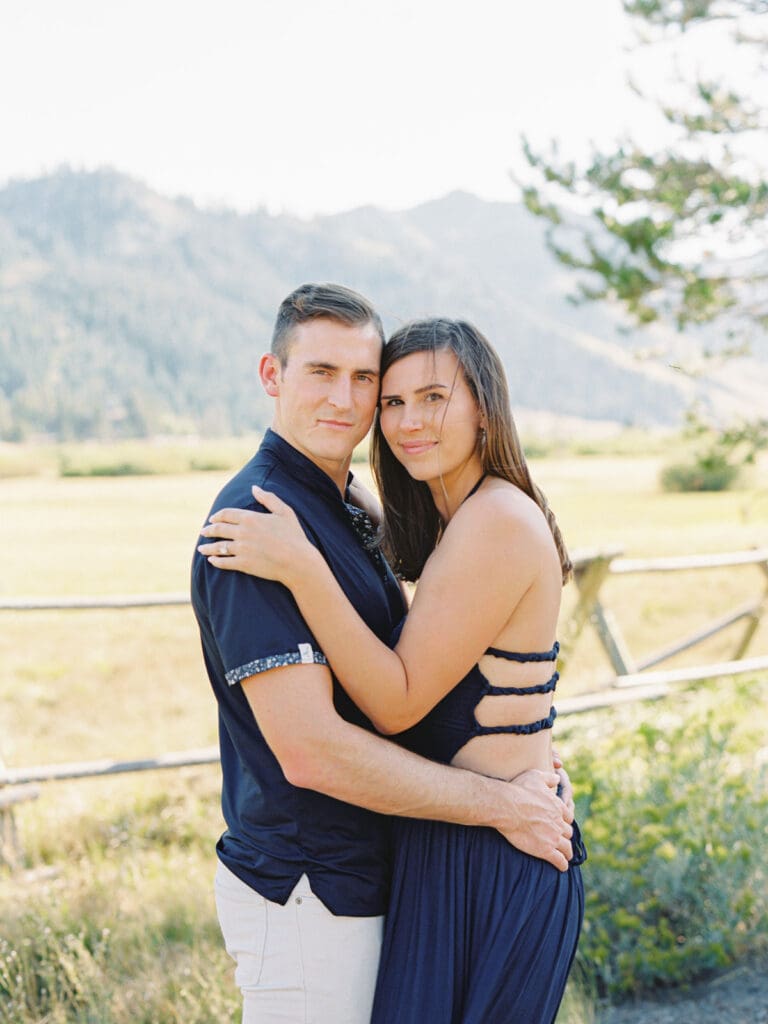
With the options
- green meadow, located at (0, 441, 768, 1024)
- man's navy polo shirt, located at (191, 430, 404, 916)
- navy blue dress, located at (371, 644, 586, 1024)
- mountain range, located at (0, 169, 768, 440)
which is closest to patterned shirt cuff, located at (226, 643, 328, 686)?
man's navy polo shirt, located at (191, 430, 404, 916)

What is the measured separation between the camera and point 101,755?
9.58 meters

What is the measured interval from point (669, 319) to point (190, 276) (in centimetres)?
16616

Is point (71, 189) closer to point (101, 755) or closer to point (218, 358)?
point (218, 358)

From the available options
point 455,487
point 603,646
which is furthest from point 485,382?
point 603,646

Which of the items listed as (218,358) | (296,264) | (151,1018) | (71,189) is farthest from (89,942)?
(71,189)

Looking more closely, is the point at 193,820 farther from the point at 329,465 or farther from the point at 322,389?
the point at 322,389

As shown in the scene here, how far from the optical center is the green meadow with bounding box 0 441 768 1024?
11.5ft

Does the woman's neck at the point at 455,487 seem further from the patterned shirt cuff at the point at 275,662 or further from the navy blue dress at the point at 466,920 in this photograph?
the patterned shirt cuff at the point at 275,662

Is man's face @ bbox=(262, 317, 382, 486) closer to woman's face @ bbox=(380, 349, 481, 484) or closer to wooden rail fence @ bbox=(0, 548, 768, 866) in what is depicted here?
woman's face @ bbox=(380, 349, 481, 484)

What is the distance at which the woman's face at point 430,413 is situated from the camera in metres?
2.18

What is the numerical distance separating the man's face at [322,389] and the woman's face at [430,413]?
0.33 ft

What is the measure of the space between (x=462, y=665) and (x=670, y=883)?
7.59 feet

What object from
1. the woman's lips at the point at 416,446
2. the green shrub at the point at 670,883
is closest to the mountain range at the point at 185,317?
the green shrub at the point at 670,883

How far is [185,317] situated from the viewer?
5699 inches
